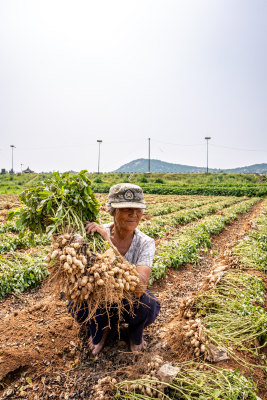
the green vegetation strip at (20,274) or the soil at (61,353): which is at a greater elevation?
the green vegetation strip at (20,274)

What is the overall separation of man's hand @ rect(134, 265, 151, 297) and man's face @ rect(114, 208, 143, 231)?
0.41 m

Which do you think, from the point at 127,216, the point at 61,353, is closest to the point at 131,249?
the point at 127,216

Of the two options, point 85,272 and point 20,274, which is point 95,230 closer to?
point 85,272

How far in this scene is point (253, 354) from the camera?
2812 mm

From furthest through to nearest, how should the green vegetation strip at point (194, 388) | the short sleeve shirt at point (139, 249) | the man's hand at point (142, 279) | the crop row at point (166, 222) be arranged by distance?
the crop row at point (166, 222) < the short sleeve shirt at point (139, 249) < the man's hand at point (142, 279) < the green vegetation strip at point (194, 388)

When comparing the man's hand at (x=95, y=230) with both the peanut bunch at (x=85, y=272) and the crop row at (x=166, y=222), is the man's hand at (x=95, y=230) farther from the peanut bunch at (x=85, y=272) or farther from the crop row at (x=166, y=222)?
the crop row at (x=166, y=222)

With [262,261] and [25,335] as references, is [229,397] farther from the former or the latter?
[262,261]

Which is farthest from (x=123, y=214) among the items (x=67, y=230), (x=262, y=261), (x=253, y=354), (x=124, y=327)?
(x=262, y=261)

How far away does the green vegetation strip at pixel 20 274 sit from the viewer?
174 inches

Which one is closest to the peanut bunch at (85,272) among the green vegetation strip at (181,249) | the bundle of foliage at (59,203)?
the bundle of foliage at (59,203)

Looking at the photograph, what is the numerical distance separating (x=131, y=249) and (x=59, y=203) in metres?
0.94

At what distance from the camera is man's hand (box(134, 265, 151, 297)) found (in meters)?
2.44

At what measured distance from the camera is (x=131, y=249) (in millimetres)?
3000

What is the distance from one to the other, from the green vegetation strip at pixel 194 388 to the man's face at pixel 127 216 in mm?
1344
